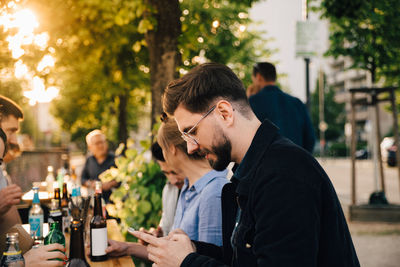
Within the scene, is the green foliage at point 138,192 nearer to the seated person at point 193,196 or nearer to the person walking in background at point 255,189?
the seated person at point 193,196

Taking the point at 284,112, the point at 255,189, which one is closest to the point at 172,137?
the point at 255,189

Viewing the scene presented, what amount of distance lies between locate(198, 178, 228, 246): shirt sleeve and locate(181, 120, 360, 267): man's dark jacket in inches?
25.1

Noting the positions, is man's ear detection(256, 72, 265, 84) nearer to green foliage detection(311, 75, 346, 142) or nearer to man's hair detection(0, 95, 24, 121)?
man's hair detection(0, 95, 24, 121)

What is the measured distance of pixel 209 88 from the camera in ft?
6.23

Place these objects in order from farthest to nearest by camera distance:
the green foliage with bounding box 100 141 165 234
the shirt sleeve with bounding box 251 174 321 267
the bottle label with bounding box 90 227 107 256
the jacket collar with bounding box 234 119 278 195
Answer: the green foliage with bounding box 100 141 165 234 → the bottle label with bounding box 90 227 107 256 → the jacket collar with bounding box 234 119 278 195 → the shirt sleeve with bounding box 251 174 321 267

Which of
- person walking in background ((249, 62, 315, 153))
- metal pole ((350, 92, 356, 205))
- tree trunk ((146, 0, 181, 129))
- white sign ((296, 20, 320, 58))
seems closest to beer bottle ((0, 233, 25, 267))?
person walking in background ((249, 62, 315, 153))

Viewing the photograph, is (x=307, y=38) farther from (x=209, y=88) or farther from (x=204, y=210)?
(x=209, y=88)

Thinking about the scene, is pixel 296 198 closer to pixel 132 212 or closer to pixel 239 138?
pixel 239 138

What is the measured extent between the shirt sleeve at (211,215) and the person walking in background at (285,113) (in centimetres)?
268

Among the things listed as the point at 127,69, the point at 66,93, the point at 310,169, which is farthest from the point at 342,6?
the point at 66,93

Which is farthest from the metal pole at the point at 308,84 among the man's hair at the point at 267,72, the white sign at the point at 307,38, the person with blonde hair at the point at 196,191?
the person with blonde hair at the point at 196,191

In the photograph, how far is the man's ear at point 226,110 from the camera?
→ 186 cm

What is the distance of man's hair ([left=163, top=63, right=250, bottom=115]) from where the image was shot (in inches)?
74.5

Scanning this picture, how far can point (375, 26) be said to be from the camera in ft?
28.1
